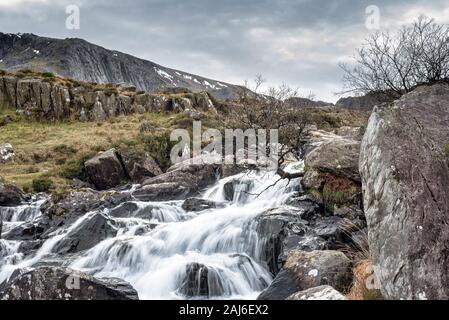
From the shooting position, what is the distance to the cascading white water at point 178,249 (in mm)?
12742

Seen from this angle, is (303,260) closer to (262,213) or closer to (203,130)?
(262,213)

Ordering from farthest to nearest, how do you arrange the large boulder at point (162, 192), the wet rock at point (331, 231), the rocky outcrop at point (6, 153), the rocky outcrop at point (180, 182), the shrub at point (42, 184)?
1. the rocky outcrop at point (6, 153)
2. the shrub at point (42, 184)
3. the rocky outcrop at point (180, 182)
4. the large boulder at point (162, 192)
5. the wet rock at point (331, 231)

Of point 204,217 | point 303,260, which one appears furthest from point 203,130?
point 303,260

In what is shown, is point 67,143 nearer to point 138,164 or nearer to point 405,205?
point 138,164

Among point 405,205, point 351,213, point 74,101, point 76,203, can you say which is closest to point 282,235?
point 351,213

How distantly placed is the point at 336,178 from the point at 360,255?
838 centimetres

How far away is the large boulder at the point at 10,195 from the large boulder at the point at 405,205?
815 inches

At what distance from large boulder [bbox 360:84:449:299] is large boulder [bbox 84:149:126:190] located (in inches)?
845

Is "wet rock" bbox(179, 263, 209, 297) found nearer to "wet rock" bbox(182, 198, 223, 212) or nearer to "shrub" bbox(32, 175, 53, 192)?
"wet rock" bbox(182, 198, 223, 212)

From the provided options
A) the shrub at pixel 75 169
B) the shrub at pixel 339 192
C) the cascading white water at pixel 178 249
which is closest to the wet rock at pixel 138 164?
the shrub at pixel 75 169

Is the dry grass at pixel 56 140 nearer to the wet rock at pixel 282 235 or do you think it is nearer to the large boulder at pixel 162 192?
the large boulder at pixel 162 192

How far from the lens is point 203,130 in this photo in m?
38.7

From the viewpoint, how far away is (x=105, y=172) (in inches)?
1067

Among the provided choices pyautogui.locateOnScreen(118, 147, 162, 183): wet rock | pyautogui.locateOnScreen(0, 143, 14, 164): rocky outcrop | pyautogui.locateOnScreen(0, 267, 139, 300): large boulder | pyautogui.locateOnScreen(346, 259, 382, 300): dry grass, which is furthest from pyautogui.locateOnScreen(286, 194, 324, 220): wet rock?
pyautogui.locateOnScreen(0, 143, 14, 164): rocky outcrop
